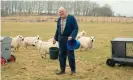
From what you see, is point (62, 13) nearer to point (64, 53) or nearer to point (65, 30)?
point (65, 30)

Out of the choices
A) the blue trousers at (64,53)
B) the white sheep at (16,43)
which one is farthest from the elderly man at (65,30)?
the white sheep at (16,43)

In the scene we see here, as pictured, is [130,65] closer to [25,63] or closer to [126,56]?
[126,56]

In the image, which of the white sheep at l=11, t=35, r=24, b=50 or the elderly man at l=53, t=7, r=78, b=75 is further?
the white sheep at l=11, t=35, r=24, b=50

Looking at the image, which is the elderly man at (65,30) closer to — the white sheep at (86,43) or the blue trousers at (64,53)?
the blue trousers at (64,53)

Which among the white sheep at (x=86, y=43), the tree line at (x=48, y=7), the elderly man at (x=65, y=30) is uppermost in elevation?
the tree line at (x=48, y=7)

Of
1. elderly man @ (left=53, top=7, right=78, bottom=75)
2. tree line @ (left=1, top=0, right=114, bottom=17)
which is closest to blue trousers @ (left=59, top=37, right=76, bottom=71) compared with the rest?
elderly man @ (left=53, top=7, right=78, bottom=75)

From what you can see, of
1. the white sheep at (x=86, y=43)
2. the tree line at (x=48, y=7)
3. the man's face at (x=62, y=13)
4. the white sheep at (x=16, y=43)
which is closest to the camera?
the man's face at (x=62, y=13)

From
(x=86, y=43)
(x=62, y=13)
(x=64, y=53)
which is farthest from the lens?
(x=86, y=43)

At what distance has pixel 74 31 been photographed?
33.0ft

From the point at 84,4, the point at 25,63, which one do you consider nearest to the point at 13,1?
the point at 84,4

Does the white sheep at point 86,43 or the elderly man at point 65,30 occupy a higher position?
the elderly man at point 65,30

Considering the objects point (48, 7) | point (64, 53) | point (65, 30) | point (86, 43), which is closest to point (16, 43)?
point (86, 43)

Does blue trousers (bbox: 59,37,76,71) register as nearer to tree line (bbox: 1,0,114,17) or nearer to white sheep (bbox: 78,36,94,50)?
white sheep (bbox: 78,36,94,50)

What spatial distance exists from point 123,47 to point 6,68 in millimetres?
4521
